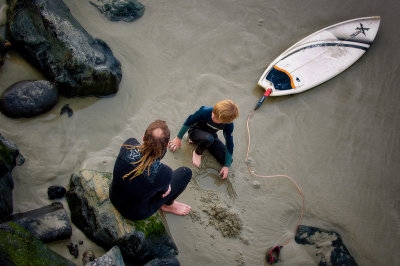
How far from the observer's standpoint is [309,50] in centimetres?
516

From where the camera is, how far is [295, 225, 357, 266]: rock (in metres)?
3.58

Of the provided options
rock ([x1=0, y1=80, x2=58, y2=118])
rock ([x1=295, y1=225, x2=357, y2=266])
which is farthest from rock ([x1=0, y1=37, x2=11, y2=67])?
rock ([x1=295, y1=225, x2=357, y2=266])

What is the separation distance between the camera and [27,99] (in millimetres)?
3607

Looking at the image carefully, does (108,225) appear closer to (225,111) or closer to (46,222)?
(46,222)

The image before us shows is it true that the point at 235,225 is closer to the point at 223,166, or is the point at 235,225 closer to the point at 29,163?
the point at 223,166

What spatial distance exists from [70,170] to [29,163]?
0.47 m

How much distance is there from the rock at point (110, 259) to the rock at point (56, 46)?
2287 millimetres

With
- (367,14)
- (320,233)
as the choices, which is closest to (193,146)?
(320,233)

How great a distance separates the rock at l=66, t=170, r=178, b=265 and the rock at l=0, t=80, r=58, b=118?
3.92 ft

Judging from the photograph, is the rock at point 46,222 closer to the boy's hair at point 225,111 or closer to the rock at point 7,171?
the rock at point 7,171

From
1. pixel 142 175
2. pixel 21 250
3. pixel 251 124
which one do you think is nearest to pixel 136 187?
pixel 142 175

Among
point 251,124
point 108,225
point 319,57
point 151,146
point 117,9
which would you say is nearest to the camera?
point 151,146

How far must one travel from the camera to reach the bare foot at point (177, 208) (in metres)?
3.41

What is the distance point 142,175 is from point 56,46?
2.51m
